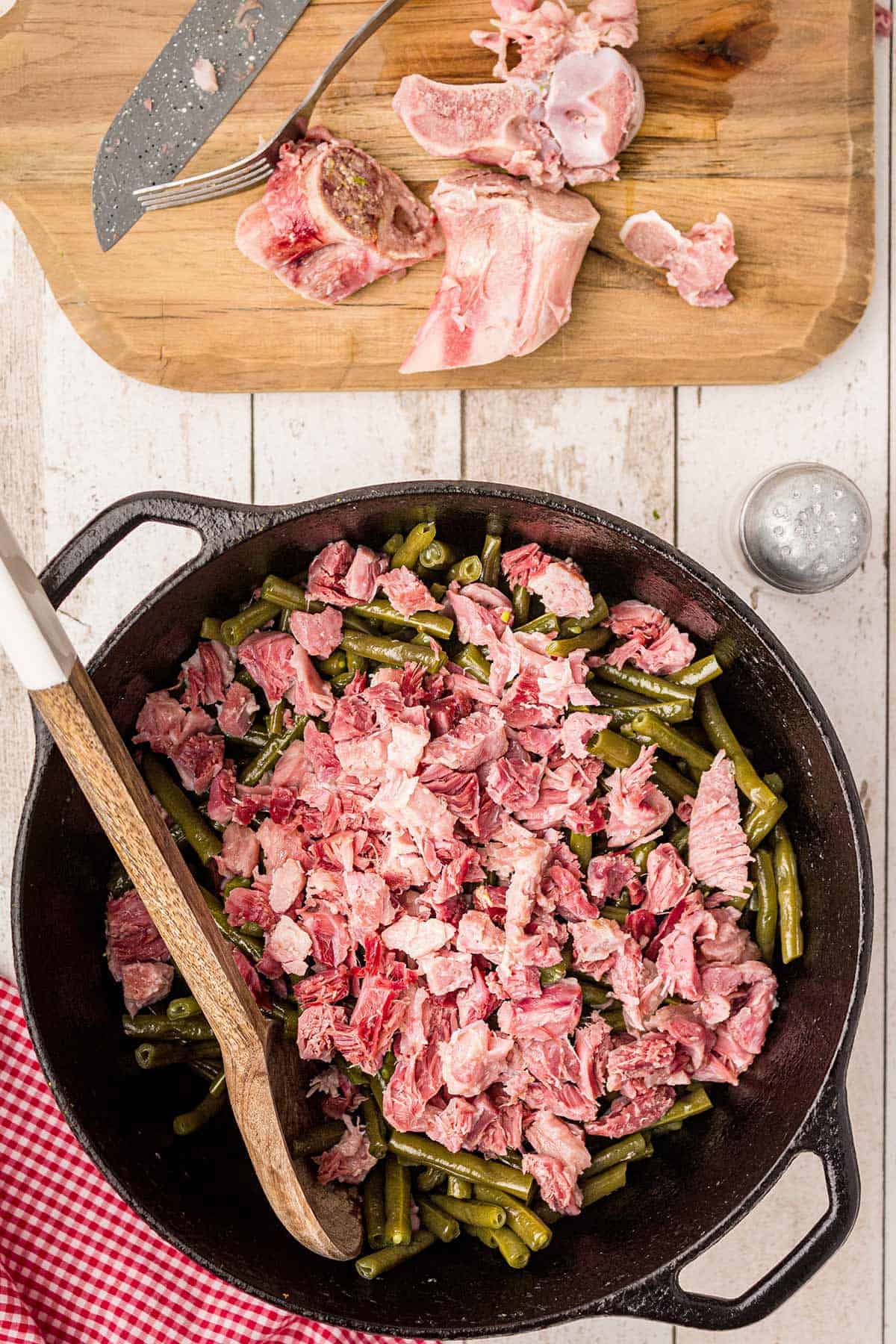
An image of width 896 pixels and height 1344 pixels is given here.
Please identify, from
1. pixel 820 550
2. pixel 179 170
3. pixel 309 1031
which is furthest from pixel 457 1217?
pixel 179 170

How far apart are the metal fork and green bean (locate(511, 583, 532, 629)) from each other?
48.7 inches

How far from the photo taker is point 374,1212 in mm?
2506

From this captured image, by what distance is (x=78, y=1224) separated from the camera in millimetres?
2855

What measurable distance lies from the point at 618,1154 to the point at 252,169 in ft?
8.33

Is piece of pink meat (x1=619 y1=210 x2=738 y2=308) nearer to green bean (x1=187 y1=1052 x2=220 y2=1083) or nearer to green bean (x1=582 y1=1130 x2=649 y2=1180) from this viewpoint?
green bean (x1=582 y1=1130 x2=649 y2=1180)

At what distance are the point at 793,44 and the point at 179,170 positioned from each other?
1571 mm

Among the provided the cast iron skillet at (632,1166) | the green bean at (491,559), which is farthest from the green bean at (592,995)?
the green bean at (491,559)

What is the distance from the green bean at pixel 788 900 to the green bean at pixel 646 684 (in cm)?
40

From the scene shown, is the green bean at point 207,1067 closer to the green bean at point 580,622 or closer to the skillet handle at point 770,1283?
the skillet handle at point 770,1283

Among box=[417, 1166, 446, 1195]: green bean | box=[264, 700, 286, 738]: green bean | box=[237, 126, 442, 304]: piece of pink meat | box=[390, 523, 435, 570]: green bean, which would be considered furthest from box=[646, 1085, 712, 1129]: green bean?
box=[237, 126, 442, 304]: piece of pink meat

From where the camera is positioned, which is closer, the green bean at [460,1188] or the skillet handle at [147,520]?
the skillet handle at [147,520]

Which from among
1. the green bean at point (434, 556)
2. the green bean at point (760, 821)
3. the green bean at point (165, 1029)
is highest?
the green bean at point (434, 556)

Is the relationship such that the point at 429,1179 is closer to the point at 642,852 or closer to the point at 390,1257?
the point at 390,1257

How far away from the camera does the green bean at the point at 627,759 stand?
8.16ft
